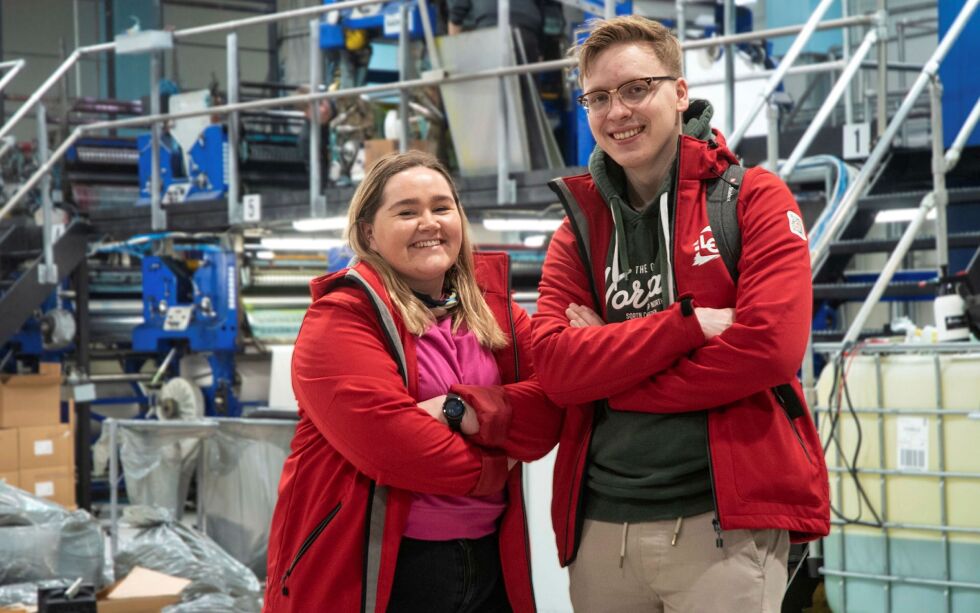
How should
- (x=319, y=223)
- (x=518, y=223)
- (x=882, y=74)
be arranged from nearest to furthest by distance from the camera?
(x=882, y=74) → (x=319, y=223) → (x=518, y=223)

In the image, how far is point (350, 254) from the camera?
7668 mm

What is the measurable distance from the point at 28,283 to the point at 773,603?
27.3ft

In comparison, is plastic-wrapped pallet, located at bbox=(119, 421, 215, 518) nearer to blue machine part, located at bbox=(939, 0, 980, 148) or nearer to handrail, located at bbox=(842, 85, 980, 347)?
handrail, located at bbox=(842, 85, 980, 347)

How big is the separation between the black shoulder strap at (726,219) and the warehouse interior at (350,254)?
0.67 metres

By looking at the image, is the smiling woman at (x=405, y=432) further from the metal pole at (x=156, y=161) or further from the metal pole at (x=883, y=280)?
the metal pole at (x=156, y=161)

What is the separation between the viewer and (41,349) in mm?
10047

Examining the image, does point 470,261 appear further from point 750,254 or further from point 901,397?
point 901,397

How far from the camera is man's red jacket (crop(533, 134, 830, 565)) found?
2.08 meters

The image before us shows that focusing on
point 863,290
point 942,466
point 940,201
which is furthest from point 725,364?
point 863,290

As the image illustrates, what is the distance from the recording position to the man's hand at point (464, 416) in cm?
232

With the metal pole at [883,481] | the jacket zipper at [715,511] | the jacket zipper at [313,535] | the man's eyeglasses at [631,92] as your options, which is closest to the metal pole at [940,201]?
the metal pole at [883,481]

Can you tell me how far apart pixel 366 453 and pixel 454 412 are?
0.19m

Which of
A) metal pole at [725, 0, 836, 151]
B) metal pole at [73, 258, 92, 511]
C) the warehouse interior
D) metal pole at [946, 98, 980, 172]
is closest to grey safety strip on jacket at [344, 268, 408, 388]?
the warehouse interior

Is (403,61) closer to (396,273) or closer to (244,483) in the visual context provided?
(244,483)
